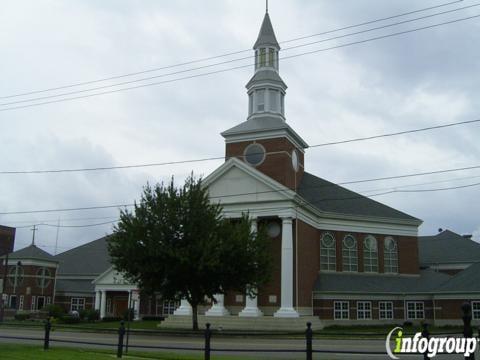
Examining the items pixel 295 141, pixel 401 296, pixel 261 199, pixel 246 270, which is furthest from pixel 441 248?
pixel 246 270

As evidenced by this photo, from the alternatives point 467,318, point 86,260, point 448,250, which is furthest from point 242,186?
point 467,318

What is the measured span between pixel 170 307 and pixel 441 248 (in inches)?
1144

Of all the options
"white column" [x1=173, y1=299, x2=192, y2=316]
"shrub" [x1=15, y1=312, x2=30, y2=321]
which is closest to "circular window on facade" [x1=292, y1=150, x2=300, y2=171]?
"white column" [x1=173, y1=299, x2=192, y2=316]

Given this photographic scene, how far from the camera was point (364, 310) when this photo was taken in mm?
44531

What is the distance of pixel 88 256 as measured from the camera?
2616 inches

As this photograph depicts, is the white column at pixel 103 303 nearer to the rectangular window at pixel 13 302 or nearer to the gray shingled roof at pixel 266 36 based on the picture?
the rectangular window at pixel 13 302

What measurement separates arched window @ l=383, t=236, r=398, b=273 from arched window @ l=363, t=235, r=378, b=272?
0.94 metres

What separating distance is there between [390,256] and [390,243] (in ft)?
3.98

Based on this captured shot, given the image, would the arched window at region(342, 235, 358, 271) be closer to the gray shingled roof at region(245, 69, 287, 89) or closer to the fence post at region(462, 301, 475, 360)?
the gray shingled roof at region(245, 69, 287, 89)

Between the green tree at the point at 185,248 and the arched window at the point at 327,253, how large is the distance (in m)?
14.2

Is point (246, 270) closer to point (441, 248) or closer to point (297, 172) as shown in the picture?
point (297, 172)

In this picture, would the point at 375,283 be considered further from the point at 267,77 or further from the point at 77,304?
the point at 77,304

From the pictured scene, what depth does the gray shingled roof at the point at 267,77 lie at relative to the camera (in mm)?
48344

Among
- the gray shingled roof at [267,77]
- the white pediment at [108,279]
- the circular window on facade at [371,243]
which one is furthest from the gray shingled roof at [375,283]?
the white pediment at [108,279]
